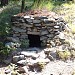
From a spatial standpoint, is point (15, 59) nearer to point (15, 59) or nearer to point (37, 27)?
point (15, 59)

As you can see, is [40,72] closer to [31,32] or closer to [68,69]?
[68,69]

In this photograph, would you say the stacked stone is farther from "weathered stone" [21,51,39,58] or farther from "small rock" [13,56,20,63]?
"small rock" [13,56,20,63]

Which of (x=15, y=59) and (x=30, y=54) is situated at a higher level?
(x=30, y=54)

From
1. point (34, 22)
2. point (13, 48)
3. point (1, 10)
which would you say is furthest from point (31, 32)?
point (1, 10)

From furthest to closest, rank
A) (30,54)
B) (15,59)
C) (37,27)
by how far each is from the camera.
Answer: (37,27) → (30,54) → (15,59)

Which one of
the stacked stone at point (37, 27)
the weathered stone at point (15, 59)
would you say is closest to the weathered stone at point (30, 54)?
the weathered stone at point (15, 59)

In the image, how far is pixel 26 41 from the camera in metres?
10.4

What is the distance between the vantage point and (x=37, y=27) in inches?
416

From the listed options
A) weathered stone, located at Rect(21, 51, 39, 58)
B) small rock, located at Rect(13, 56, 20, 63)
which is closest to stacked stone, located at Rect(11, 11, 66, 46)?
weathered stone, located at Rect(21, 51, 39, 58)

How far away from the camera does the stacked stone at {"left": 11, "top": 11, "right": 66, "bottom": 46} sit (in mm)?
10547

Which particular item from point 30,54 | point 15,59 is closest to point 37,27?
point 30,54

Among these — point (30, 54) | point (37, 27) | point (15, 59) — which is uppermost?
point (37, 27)

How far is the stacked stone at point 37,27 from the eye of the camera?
34.6ft

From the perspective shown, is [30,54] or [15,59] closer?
[15,59]
